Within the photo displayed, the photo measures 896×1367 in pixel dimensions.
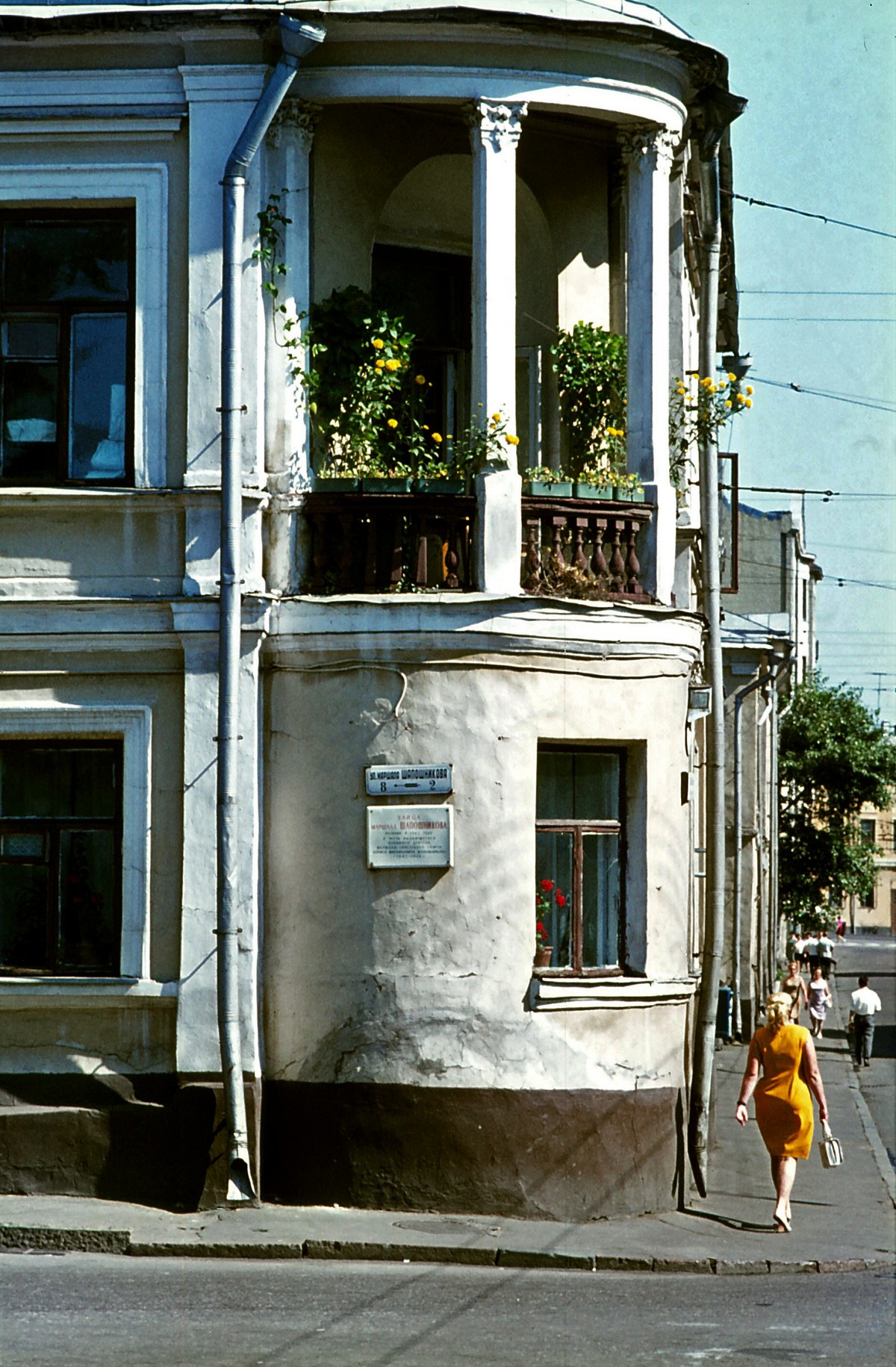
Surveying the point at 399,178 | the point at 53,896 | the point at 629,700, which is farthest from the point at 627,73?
the point at 53,896

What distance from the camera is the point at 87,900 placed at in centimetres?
1425

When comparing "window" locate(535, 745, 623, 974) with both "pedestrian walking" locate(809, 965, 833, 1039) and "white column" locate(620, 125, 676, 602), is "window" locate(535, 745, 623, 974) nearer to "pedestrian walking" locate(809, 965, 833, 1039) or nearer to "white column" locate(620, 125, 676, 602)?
"white column" locate(620, 125, 676, 602)

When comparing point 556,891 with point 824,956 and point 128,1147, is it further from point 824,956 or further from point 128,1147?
point 824,956

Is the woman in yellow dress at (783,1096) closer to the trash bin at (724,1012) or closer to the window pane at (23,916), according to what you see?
the window pane at (23,916)

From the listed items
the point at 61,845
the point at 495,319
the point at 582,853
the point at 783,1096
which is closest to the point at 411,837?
the point at 582,853

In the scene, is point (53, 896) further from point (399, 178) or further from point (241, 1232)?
point (399, 178)

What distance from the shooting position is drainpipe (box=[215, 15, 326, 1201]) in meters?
A: 13.5

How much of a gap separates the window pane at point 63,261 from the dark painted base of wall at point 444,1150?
5976 mm

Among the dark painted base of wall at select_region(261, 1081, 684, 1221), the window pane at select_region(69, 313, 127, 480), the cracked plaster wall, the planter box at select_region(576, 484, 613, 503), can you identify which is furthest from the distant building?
the dark painted base of wall at select_region(261, 1081, 684, 1221)

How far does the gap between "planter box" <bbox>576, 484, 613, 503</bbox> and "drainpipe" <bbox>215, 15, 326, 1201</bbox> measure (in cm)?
263

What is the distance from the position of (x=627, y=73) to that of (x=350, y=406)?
3.18 m

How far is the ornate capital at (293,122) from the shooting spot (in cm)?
1416

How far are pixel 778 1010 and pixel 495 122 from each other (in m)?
6.66

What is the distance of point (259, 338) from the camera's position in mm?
14164
